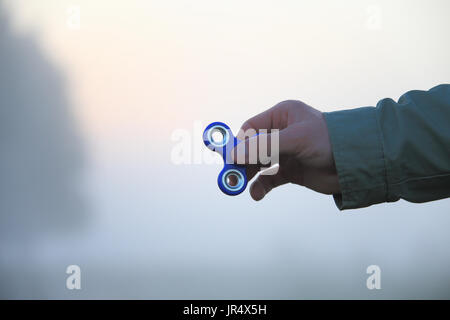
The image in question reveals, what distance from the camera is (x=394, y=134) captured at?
53 centimetres

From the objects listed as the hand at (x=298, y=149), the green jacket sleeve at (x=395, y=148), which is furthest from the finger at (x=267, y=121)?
the green jacket sleeve at (x=395, y=148)

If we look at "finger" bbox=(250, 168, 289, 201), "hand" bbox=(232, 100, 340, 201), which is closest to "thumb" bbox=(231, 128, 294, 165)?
"hand" bbox=(232, 100, 340, 201)

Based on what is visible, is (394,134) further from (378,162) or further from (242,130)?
(242,130)

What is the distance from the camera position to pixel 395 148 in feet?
1.72

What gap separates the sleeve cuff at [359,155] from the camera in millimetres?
529

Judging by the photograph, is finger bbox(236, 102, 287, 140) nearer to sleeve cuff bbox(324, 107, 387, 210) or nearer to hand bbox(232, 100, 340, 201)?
hand bbox(232, 100, 340, 201)

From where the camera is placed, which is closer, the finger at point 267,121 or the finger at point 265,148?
the finger at point 265,148

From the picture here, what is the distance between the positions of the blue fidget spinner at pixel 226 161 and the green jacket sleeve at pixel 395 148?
134 millimetres

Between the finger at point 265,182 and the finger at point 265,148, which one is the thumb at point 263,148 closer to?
the finger at point 265,148

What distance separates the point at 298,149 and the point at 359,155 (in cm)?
7

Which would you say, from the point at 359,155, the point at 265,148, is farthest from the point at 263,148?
the point at 359,155

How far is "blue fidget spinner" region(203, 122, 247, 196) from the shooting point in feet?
2.00

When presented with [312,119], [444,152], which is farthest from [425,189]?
[312,119]

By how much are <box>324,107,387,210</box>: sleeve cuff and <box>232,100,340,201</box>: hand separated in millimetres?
15
